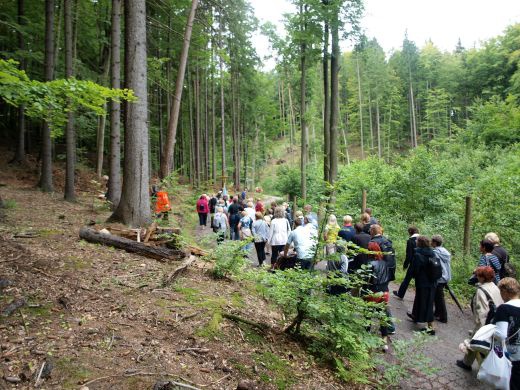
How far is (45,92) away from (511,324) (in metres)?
6.83

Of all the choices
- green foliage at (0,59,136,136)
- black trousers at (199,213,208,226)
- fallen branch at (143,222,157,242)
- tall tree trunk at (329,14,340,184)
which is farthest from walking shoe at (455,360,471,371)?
black trousers at (199,213,208,226)

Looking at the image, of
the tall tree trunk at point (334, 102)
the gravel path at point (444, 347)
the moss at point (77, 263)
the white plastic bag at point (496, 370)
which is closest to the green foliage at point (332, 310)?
the gravel path at point (444, 347)

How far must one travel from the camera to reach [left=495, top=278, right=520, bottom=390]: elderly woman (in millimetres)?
3816

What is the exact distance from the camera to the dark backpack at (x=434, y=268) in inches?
246

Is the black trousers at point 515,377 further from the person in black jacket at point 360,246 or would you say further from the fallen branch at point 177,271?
the fallen branch at point 177,271

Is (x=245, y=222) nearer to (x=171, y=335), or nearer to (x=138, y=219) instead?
(x=138, y=219)

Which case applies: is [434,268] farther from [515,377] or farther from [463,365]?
[515,377]

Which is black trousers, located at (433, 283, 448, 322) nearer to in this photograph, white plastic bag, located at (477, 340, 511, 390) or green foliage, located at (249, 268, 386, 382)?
white plastic bag, located at (477, 340, 511, 390)

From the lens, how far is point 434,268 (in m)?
6.27

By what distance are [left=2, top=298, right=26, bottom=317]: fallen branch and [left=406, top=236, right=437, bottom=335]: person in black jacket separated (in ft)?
21.7

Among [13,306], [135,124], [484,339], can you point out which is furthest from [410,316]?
[135,124]

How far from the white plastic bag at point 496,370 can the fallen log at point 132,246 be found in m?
5.40

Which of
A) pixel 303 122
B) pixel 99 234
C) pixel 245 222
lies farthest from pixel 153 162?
pixel 99 234

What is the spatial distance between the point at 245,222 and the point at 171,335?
6.50 m
